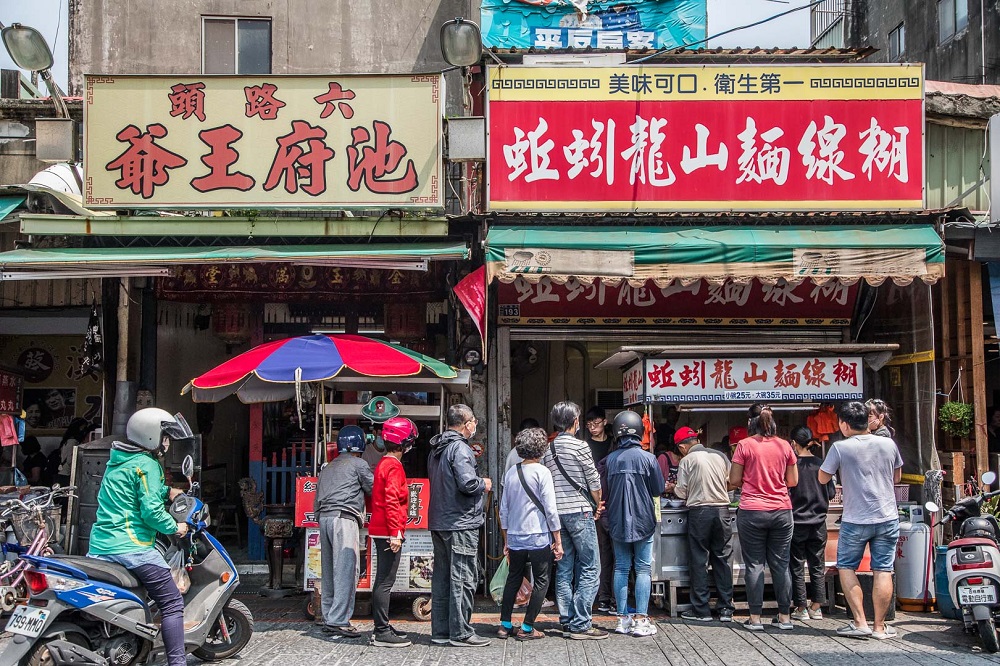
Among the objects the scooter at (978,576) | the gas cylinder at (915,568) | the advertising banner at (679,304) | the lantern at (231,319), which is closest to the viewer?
the scooter at (978,576)

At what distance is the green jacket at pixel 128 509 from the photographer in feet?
19.3

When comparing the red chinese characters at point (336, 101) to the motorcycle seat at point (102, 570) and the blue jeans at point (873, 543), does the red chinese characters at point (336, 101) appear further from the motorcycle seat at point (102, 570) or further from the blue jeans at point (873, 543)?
the blue jeans at point (873, 543)

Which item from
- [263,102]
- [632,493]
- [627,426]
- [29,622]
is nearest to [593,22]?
[263,102]

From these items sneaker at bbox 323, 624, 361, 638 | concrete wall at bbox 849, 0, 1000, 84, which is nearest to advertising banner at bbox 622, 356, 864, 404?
sneaker at bbox 323, 624, 361, 638

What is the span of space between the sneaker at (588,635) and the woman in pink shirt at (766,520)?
1.34 m

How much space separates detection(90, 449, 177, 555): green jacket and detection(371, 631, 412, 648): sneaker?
2155 millimetres

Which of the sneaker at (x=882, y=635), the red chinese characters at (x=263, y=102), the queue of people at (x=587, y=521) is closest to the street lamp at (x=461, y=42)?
the red chinese characters at (x=263, y=102)

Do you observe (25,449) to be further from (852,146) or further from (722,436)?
(852,146)

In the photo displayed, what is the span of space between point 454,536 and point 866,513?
11.1 feet

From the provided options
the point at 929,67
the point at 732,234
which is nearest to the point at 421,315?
the point at 732,234

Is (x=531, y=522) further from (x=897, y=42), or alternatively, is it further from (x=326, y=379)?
(x=897, y=42)

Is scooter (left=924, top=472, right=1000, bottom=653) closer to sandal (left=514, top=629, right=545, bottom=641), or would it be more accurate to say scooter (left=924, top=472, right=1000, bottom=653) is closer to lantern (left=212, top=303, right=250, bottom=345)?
sandal (left=514, top=629, right=545, bottom=641)

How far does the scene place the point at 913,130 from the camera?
9484 mm

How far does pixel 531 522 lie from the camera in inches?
282
